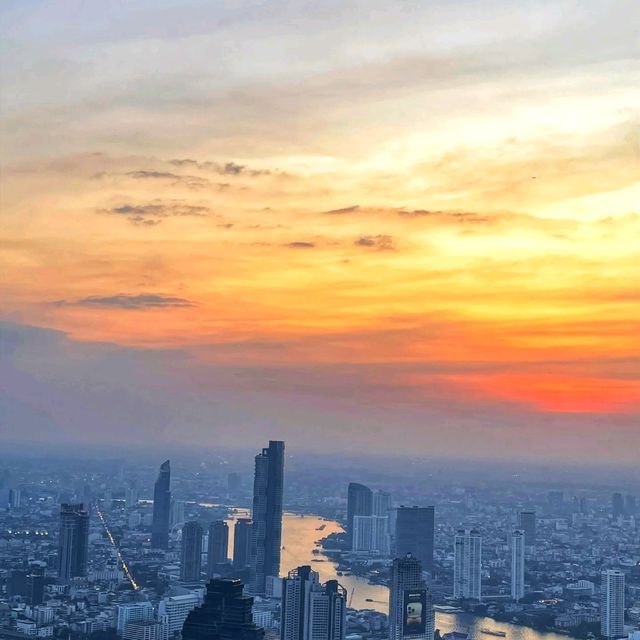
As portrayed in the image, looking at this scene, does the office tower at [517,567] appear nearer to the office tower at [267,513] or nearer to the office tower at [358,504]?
the office tower at [267,513]

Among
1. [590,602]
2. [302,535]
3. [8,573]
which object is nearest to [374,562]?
[302,535]

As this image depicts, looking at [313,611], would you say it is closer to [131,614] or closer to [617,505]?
[131,614]

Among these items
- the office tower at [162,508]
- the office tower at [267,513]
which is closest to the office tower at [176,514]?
the office tower at [162,508]

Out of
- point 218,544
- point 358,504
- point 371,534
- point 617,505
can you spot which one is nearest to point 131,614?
point 218,544

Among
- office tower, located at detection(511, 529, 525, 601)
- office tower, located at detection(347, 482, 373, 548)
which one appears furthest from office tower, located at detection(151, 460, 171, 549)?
office tower, located at detection(511, 529, 525, 601)

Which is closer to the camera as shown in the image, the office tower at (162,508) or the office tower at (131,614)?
the office tower at (131,614)

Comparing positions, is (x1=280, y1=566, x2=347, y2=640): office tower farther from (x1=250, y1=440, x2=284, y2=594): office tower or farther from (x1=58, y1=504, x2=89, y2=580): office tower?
(x1=58, y1=504, x2=89, y2=580): office tower

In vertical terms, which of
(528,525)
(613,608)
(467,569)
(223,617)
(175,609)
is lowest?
(175,609)
